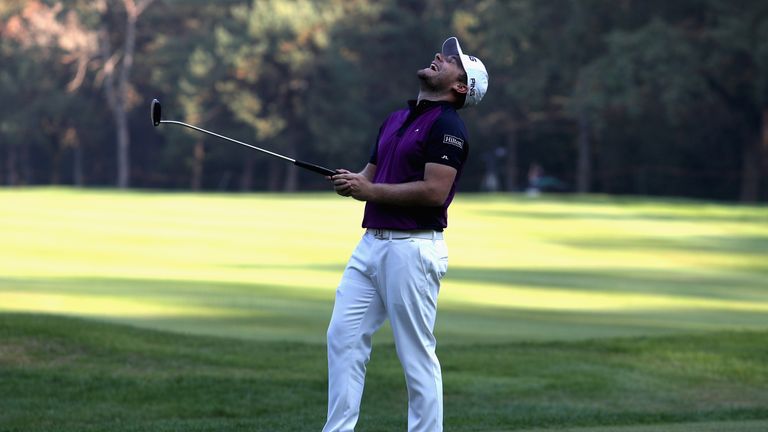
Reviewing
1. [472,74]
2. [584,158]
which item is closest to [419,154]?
[472,74]

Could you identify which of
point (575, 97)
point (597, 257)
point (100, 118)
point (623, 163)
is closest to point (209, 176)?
point (100, 118)

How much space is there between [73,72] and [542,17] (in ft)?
105

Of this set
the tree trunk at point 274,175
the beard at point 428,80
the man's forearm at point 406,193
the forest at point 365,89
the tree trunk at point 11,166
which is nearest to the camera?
the man's forearm at point 406,193

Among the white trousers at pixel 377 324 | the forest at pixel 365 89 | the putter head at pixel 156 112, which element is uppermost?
the forest at pixel 365 89

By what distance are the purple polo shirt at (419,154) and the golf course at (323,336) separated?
221 centimetres

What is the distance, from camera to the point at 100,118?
77875 mm

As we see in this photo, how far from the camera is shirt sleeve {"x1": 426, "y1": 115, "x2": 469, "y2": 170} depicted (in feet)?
20.1

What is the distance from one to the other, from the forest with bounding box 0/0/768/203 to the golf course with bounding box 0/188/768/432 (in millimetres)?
28449

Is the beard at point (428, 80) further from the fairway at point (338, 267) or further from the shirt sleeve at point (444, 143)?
the fairway at point (338, 267)

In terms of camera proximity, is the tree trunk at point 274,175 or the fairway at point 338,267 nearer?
the fairway at point 338,267

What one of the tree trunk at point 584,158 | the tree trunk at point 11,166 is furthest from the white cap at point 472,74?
the tree trunk at point 11,166

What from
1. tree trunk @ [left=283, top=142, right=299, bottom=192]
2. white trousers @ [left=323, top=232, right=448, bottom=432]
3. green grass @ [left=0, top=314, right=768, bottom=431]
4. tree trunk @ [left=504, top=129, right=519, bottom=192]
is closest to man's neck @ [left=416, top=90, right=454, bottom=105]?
white trousers @ [left=323, top=232, right=448, bottom=432]

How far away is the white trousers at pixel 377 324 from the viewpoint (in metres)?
6.27

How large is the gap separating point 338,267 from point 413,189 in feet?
42.4
